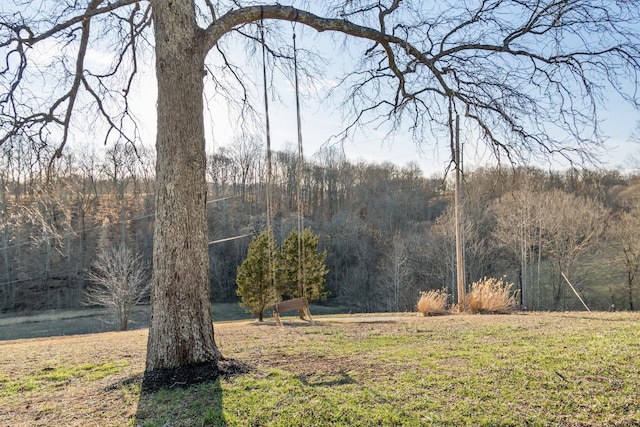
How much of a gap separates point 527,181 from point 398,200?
3506 centimetres

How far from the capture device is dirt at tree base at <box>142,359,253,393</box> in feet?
12.1

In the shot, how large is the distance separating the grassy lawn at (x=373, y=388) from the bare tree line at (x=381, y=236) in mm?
6184

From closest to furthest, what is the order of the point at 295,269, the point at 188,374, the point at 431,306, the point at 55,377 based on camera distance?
the point at 188,374 → the point at 55,377 → the point at 431,306 → the point at 295,269

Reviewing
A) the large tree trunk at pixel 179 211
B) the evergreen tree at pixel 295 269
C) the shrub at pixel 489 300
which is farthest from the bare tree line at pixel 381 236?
the large tree trunk at pixel 179 211

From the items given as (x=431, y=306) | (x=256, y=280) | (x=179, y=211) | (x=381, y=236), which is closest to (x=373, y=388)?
(x=179, y=211)

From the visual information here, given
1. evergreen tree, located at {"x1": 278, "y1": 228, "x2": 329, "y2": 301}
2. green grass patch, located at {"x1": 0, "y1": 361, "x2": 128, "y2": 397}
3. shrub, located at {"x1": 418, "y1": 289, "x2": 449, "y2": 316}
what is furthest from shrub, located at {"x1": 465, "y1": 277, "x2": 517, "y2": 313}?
green grass patch, located at {"x1": 0, "y1": 361, "x2": 128, "y2": 397}

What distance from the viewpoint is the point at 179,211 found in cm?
412

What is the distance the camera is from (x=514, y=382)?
11.2 feet

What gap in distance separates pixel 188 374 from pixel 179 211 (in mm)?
1510

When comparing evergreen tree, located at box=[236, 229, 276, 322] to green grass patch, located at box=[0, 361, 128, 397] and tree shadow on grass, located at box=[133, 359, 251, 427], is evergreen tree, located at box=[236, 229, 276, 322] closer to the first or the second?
green grass patch, located at box=[0, 361, 128, 397]

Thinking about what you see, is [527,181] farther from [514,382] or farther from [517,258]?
[517,258]

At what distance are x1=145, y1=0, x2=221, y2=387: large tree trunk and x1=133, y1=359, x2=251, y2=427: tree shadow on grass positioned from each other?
100 mm

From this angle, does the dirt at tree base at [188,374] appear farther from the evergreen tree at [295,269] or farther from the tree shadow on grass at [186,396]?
the evergreen tree at [295,269]

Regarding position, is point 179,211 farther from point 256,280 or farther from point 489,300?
point 256,280
